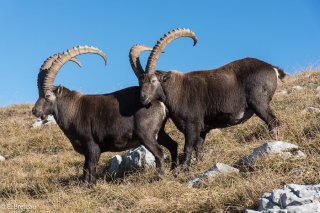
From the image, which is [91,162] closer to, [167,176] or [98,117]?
[98,117]

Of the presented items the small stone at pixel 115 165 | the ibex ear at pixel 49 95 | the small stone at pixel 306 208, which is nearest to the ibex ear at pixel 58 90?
the ibex ear at pixel 49 95

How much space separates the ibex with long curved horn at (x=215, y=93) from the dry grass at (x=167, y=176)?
0.48 meters

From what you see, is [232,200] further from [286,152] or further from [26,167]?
[26,167]

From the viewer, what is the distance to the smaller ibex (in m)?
9.05

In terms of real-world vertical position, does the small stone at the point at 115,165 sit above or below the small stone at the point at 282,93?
below

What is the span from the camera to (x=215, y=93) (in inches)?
389

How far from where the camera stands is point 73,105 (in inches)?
387

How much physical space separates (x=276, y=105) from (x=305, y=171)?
7114 mm

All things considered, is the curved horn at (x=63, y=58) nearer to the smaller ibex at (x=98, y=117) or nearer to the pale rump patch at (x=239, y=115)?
the smaller ibex at (x=98, y=117)

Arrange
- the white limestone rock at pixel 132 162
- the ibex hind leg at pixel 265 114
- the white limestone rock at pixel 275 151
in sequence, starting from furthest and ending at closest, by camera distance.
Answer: the ibex hind leg at pixel 265 114
the white limestone rock at pixel 132 162
the white limestone rock at pixel 275 151

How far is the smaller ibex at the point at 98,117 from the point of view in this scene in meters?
9.05

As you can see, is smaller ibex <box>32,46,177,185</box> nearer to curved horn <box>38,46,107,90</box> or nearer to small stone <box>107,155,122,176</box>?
curved horn <box>38,46,107,90</box>

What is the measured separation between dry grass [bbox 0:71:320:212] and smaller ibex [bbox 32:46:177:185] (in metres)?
0.62

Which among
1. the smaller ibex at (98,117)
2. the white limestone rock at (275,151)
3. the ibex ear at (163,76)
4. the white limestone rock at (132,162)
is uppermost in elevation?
the ibex ear at (163,76)
